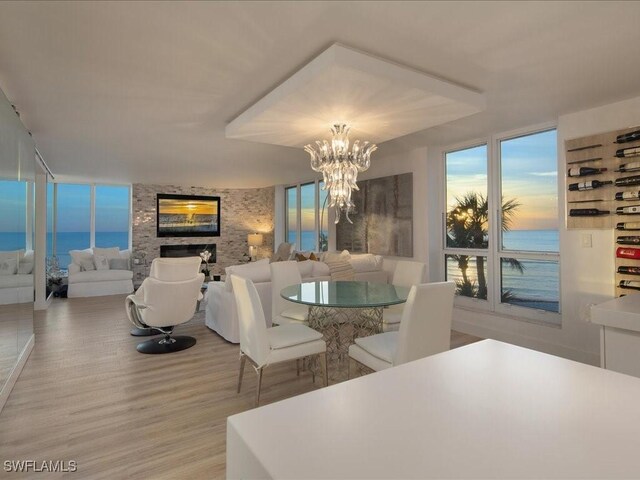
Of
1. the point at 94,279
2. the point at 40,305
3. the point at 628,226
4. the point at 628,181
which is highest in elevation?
the point at 628,181

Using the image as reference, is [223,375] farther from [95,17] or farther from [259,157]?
[259,157]

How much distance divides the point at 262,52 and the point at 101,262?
6721 mm

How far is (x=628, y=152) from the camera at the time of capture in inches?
119

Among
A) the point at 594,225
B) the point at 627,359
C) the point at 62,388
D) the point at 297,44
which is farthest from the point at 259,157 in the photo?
the point at 627,359

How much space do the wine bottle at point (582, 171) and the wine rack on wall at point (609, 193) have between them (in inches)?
0.8

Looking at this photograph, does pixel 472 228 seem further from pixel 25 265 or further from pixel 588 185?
pixel 25 265

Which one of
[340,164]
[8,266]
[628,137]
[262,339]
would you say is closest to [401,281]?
[340,164]

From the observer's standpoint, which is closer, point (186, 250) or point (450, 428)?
point (450, 428)

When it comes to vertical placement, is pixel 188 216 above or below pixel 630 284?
above

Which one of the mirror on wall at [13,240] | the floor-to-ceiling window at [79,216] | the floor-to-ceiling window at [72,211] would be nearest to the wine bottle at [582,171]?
the mirror on wall at [13,240]

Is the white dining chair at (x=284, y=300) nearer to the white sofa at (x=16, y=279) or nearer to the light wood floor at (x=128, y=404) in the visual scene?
the light wood floor at (x=128, y=404)

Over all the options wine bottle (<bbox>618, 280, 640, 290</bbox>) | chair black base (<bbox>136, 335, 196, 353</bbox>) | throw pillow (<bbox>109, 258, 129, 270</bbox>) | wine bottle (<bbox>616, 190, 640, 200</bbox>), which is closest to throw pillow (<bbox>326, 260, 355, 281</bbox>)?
chair black base (<bbox>136, 335, 196, 353</bbox>)

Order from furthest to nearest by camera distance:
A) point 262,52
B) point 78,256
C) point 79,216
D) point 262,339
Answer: point 79,216 < point 78,256 < point 262,339 < point 262,52

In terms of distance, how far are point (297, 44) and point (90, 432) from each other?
2.85 metres
